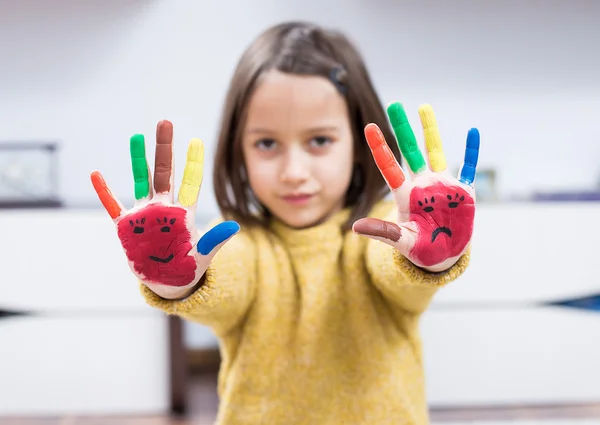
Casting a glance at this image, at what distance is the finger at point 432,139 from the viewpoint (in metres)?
0.49

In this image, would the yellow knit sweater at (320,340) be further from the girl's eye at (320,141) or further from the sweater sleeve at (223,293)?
the girl's eye at (320,141)

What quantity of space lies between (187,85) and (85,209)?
59cm

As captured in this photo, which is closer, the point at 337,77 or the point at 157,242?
the point at 157,242

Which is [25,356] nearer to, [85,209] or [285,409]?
[85,209]

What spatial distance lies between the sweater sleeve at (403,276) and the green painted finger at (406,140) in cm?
9

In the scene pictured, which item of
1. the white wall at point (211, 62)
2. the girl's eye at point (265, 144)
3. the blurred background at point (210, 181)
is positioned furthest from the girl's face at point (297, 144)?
the white wall at point (211, 62)

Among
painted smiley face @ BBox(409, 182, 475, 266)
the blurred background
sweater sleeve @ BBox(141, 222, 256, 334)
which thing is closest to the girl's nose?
sweater sleeve @ BBox(141, 222, 256, 334)

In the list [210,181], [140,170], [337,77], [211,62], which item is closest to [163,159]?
[140,170]

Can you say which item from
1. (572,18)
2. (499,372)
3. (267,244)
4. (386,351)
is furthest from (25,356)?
(572,18)

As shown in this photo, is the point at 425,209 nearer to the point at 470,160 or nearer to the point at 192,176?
the point at 470,160

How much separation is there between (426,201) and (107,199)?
30 cm

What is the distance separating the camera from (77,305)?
4.92ft

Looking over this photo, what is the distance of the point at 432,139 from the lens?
0.49 m

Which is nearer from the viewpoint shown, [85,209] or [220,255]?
[220,255]
